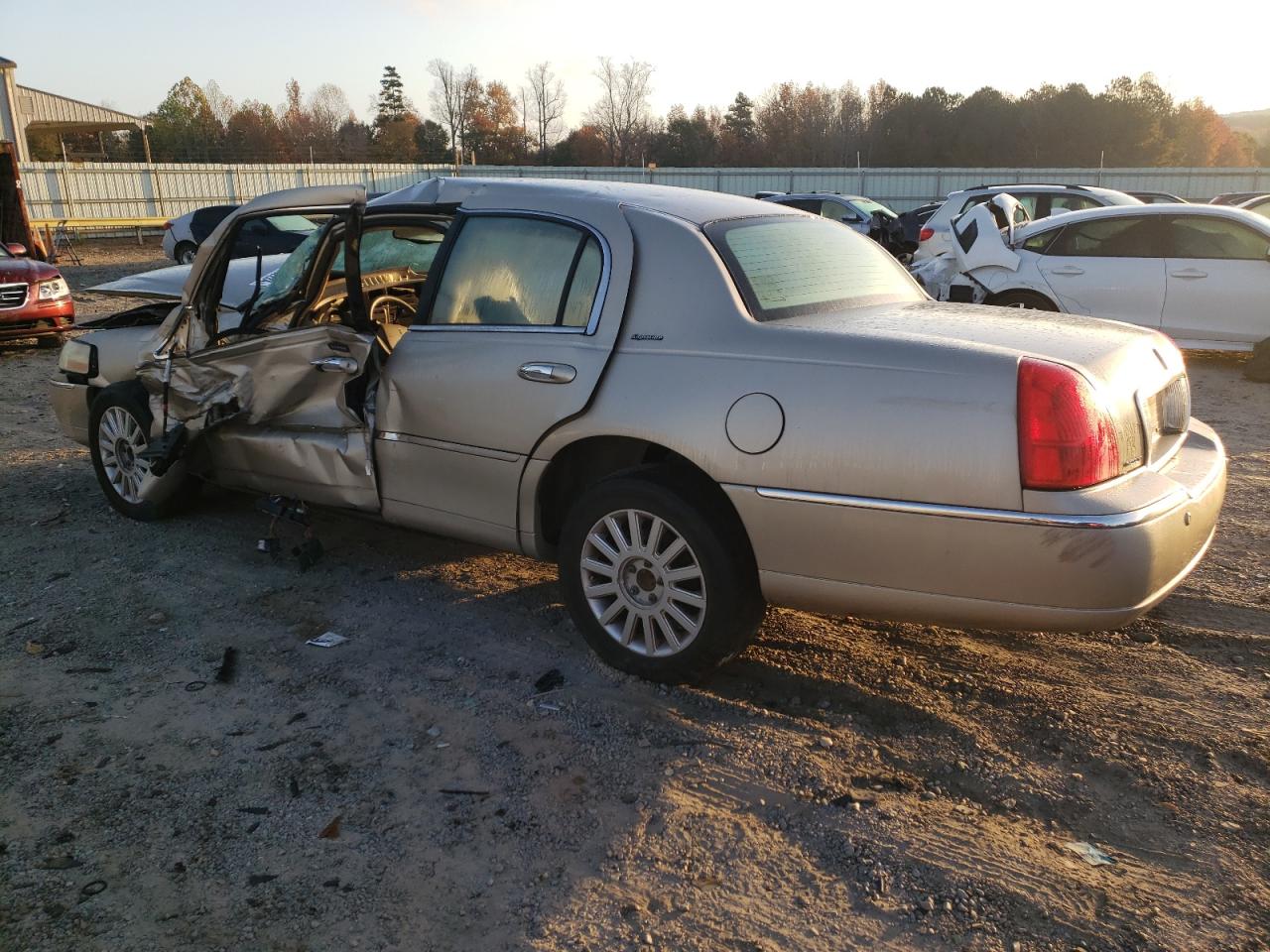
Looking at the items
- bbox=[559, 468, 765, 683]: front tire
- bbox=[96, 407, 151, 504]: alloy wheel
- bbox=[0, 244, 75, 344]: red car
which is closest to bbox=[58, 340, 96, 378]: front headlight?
bbox=[96, 407, 151, 504]: alloy wheel

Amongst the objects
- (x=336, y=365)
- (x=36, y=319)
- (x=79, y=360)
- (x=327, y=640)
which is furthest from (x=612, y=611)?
(x=36, y=319)

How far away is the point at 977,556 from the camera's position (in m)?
2.98

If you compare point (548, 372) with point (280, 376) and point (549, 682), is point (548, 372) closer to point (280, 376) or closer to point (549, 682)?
point (549, 682)

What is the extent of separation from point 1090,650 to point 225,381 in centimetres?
411

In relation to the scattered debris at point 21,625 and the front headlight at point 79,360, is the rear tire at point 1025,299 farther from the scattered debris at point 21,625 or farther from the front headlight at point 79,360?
the scattered debris at point 21,625

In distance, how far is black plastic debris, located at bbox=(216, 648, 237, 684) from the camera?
3818mm

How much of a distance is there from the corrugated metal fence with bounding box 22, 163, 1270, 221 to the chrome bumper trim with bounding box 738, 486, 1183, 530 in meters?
29.3

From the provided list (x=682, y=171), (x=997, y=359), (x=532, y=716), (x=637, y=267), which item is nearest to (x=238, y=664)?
(x=532, y=716)

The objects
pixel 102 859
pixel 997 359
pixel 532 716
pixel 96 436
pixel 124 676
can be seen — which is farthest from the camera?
pixel 96 436

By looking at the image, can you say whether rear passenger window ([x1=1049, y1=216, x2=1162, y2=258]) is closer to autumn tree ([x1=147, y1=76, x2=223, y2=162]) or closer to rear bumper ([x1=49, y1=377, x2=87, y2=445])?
rear bumper ([x1=49, y1=377, x2=87, y2=445])

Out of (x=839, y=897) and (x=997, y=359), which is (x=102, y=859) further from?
(x=997, y=359)

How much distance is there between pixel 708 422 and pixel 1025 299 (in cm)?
767

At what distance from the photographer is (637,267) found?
144 inches

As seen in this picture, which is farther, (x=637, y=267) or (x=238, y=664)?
(x=238, y=664)
